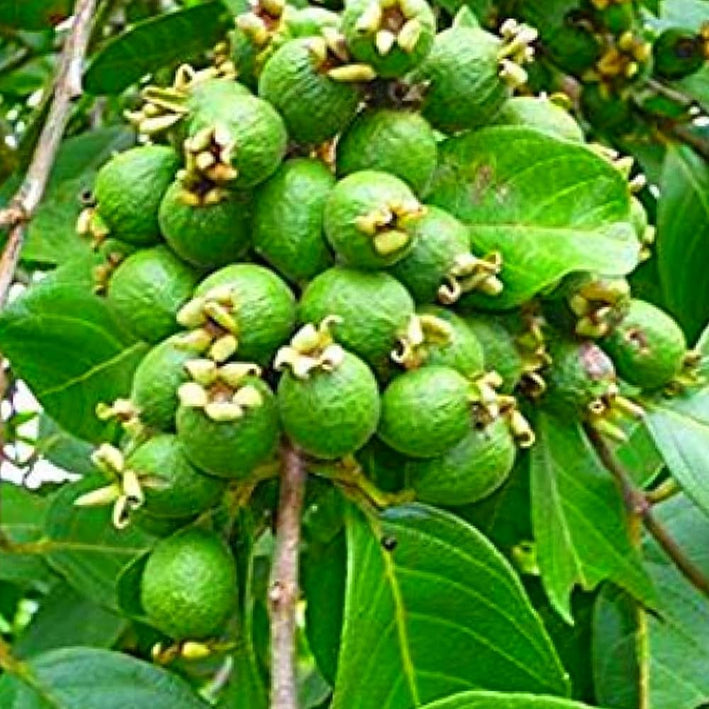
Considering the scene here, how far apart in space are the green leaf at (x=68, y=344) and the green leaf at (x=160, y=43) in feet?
1.56

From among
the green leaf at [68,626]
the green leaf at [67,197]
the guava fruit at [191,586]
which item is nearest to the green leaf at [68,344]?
the green leaf at [67,197]

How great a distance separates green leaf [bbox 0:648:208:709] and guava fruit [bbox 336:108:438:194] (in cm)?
42

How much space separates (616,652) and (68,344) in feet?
1.80

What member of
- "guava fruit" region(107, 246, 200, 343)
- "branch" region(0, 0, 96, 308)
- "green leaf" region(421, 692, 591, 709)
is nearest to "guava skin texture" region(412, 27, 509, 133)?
"guava fruit" region(107, 246, 200, 343)

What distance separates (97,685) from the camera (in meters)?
1.42

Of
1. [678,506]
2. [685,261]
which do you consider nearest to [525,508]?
[678,506]

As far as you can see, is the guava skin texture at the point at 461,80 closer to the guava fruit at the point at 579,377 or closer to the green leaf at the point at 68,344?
the guava fruit at the point at 579,377

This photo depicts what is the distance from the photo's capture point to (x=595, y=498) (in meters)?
1.42

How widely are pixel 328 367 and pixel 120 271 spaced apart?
0.69ft

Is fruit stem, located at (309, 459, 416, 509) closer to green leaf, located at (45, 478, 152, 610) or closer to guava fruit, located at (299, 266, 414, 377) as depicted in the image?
guava fruit, located at (299, 266, 414, 377)

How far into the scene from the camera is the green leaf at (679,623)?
4.82 ft

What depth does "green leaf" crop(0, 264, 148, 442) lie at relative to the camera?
143cm

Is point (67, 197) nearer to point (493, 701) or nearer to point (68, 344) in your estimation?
point (68, 344)

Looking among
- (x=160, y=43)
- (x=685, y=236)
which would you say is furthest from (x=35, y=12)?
(x=685, y=236)
